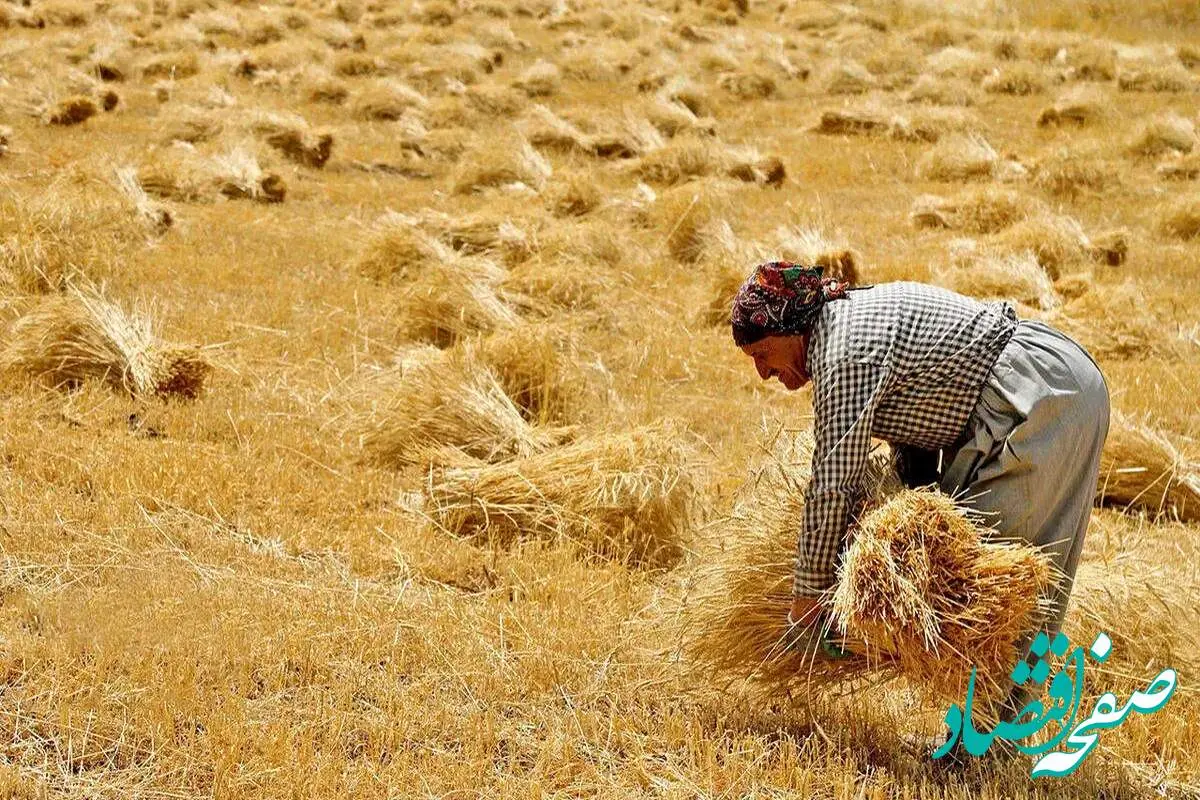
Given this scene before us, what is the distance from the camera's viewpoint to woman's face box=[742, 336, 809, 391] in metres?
3.16

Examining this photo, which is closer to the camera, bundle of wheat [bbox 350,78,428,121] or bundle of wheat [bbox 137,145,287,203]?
bundle of wheat [bbox 137,145,287,203]

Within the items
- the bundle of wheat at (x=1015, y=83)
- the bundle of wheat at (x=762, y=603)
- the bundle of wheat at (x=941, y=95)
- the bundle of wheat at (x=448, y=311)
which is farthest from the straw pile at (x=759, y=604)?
the bundle of wheat at (x=1015, y=83)

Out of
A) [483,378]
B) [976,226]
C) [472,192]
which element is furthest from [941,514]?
[472,192]

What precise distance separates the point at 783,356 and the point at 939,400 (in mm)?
389

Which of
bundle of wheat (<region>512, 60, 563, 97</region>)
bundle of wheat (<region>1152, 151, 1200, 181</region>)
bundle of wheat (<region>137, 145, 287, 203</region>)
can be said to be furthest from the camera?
bundle of wheat (<region>512, 60, 563, 97</region>)

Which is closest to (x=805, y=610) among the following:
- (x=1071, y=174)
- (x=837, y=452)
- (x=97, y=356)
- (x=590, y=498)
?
(x=837, y=452)

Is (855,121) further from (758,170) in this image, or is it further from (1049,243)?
(1049,243)

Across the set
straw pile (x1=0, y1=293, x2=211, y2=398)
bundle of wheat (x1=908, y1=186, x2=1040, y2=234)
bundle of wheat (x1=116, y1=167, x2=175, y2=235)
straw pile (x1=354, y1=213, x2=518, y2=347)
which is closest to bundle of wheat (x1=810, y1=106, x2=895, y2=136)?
bundle of wheat (x1=908, y1=186, x2=1040, y2=234)

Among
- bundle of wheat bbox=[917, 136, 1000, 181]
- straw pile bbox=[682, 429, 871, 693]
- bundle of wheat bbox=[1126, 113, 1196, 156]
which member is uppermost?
straw pile bbox=[682, 429, 871, 693]

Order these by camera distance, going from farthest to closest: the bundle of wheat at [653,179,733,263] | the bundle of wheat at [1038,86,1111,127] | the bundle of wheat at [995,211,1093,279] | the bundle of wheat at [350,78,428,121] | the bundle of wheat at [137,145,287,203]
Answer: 1. the bundle of wheat at [1038,86,1111,127]
2. the bundle of wheat at [350,78,428,121]
3. the bundle of wheat at [137,145,287,203]
4. the bundle of wheat at [653,179,733,263]
5. the bundle of wheat at [995,211,1093,279]

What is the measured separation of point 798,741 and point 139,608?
6.48ft

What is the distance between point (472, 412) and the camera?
209 inches

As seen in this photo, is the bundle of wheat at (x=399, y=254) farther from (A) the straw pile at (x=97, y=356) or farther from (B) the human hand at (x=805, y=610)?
(B) the human hand at (x=805, y=610)

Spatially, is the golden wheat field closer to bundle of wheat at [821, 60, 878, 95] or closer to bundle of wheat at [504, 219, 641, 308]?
bundle of wheat at [504, 219, 641, 308]
